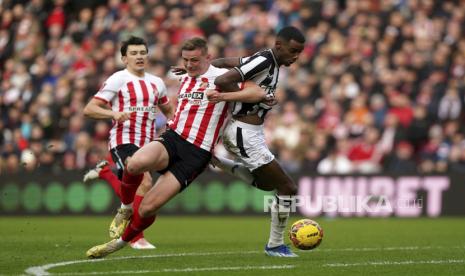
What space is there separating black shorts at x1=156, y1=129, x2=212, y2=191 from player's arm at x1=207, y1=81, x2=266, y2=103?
0.61m

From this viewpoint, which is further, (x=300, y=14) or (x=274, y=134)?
(x=300, y=14)

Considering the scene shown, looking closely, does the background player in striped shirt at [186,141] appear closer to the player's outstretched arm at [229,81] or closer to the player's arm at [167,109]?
the player's outstretched arm at [229,81]

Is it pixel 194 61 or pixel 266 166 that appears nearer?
pixel 194 61

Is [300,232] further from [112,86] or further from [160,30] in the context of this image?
[160,30]

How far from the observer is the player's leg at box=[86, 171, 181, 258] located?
33.9 ft

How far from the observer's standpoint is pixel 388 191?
20.8 meters

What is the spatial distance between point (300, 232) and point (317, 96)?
38.1 feet

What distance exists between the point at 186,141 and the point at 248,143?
2.35 feet

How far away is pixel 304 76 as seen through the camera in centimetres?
2297

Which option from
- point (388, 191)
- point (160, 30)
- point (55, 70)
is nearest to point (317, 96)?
point (388, 191)

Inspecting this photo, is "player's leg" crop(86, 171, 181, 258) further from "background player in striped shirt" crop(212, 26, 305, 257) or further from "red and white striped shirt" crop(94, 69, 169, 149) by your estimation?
"red and white striped shirt" crop(94, 69, 169, 149)

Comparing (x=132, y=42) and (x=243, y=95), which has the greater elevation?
(x=132, y=42)

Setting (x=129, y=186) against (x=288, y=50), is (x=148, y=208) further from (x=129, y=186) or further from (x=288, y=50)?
(x=288, y=50)

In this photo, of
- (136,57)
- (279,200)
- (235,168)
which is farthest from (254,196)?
(279,200)
